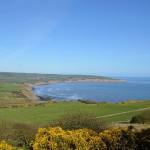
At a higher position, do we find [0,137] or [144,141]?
[144,141]

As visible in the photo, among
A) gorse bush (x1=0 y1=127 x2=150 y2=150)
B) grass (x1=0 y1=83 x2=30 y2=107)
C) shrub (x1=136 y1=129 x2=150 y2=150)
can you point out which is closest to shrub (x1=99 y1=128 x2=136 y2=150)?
gorse bush (x1=0 y1=127 x2=150 y2=150)

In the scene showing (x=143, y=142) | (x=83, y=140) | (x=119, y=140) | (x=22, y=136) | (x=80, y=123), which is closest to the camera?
(x=83, y=140)

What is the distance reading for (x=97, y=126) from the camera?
77.4 ft

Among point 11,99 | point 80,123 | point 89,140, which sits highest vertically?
point 89,140

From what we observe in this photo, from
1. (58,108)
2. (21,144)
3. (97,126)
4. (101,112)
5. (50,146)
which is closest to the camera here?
(50,146)

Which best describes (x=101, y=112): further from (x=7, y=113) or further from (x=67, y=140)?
(x=67, y=140)

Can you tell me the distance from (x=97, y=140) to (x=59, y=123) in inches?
332

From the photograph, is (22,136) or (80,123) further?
(80,123)

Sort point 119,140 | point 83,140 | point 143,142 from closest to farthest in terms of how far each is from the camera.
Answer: point 83,140 < point 143,142 < point 119,140

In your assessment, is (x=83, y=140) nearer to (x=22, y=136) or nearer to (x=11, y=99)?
(x=22, y=136)

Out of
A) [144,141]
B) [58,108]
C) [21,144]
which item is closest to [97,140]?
[144,141]

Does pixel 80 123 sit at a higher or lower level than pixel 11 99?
higher

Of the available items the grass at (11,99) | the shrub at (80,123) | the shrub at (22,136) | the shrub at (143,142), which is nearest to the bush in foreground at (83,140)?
the shrub at (143,142)

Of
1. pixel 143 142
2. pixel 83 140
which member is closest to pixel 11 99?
pixel 83 140
